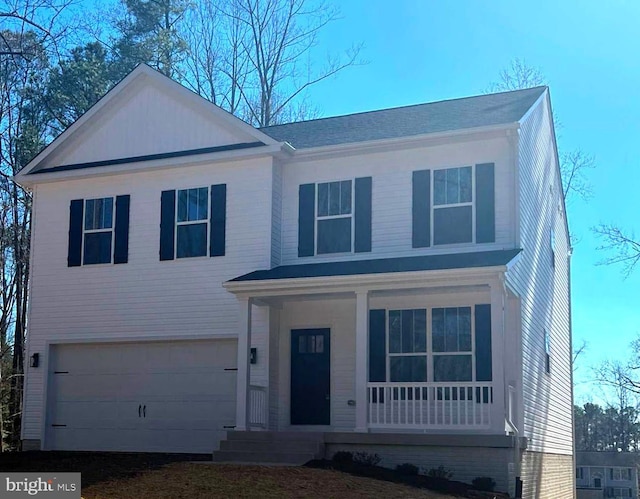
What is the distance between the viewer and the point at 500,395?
1358cm

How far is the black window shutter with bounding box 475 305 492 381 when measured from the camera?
582 inches

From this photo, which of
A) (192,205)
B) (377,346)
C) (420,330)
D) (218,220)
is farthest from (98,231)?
(420,330)

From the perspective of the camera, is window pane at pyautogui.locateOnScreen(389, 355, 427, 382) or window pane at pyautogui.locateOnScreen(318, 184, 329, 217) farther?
window pane at pyautogui.locateOnScreen(318, 184, 329, 217)

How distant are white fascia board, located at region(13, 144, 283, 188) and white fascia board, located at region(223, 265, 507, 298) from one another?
9.63ft

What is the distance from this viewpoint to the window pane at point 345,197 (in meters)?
17.0

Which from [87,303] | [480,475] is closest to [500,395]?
[480,475]

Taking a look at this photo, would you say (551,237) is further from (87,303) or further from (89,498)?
(89,498)

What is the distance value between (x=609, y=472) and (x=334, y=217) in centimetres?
4169

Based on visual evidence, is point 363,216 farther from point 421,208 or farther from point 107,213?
point 107,213

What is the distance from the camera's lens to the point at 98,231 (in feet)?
61.2

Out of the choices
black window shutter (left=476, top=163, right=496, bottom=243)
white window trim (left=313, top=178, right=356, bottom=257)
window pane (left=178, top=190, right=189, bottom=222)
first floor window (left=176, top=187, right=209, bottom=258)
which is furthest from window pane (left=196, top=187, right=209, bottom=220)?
black window shutter (left=476, top=163, right=496, bottom=243)

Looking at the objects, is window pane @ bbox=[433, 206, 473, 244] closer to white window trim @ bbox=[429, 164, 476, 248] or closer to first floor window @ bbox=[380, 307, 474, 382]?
white window trim @ bbox=[429, 164, 476, 248]

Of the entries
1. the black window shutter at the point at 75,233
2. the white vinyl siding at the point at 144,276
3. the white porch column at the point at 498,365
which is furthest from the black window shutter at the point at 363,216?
the black window shutter at the point at 75,233

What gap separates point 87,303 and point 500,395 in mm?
9110
